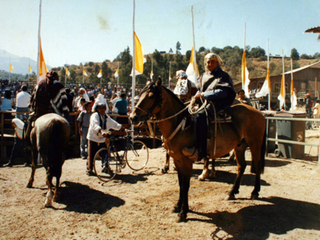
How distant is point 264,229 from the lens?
→ 3723 millimetres

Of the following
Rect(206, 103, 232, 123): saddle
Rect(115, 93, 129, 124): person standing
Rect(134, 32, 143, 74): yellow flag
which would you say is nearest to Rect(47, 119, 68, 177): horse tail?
Rect(206, 103, 232, 123): saddle

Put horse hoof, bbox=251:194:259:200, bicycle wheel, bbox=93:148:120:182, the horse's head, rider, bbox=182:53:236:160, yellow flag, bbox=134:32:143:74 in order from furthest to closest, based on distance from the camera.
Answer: yellow flag, bbox=134:32:143:74 → bicycle wheel, bbox=93:148:120:182 → horse hoof, bbox=251:194:259:200 → rider, bbox=182:53:236:160 → the horse's head

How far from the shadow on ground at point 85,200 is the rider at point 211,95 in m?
2.14

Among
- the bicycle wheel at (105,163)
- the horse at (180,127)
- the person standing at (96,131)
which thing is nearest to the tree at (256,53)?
the person standing at (96,131)

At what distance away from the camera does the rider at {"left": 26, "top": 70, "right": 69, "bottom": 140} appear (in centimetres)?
586

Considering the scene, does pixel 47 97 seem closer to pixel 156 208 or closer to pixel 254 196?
pixel 156 208

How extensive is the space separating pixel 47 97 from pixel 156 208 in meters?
3.98

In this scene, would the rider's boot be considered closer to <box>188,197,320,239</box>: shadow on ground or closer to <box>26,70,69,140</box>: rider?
<box>188,197,320,239</box>: shadow on ground

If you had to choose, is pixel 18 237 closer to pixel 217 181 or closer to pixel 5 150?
pixel 217 181

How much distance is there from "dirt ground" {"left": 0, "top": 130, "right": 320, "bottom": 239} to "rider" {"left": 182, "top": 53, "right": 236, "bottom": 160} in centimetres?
126

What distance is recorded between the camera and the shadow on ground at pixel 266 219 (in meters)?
3.66

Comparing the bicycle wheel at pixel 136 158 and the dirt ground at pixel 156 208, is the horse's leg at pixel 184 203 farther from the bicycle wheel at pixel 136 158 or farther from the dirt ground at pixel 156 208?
the bicycle wheel at pixel 136 158

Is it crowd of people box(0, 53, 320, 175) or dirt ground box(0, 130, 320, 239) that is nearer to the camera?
dirt ground box(0, 130, 320, 239)

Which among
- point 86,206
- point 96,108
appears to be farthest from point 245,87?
point 86,206
